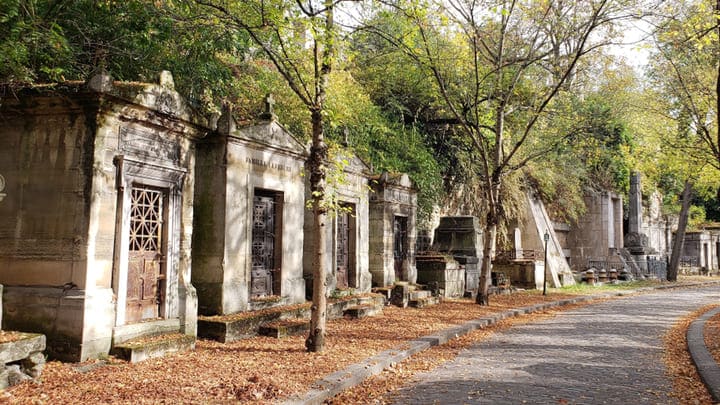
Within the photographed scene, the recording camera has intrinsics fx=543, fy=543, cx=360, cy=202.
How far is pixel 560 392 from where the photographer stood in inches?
235

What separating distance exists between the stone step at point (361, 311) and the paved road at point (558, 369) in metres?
2.63

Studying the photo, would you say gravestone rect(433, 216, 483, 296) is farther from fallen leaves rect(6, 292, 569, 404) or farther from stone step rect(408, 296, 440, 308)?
fallen leaves rect(6, 292, 569, 404)

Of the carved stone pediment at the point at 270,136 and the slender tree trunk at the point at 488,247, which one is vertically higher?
the carved stone pediment at the point at 270,136

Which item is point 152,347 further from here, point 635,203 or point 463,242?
point 635,203

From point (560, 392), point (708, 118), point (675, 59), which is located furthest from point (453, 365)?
point (708, 118)

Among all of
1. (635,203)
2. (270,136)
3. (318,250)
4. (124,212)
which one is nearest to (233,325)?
(318,250)

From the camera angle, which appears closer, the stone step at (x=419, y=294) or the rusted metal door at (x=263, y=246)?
the rusted metal door at (x=263, y=246)

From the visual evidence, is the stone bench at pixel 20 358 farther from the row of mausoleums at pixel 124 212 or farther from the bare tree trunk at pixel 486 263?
the bare tree trunk at pixel 486 263

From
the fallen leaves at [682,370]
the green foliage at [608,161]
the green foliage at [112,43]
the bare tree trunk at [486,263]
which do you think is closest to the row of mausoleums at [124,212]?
the green foliage at [112,43]

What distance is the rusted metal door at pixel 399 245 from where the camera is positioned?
15312mm

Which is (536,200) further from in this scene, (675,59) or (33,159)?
A: (33,159)

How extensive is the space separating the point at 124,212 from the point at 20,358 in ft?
7.17

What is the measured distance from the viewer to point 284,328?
857 cm

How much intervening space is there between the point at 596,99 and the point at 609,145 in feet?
13.0
